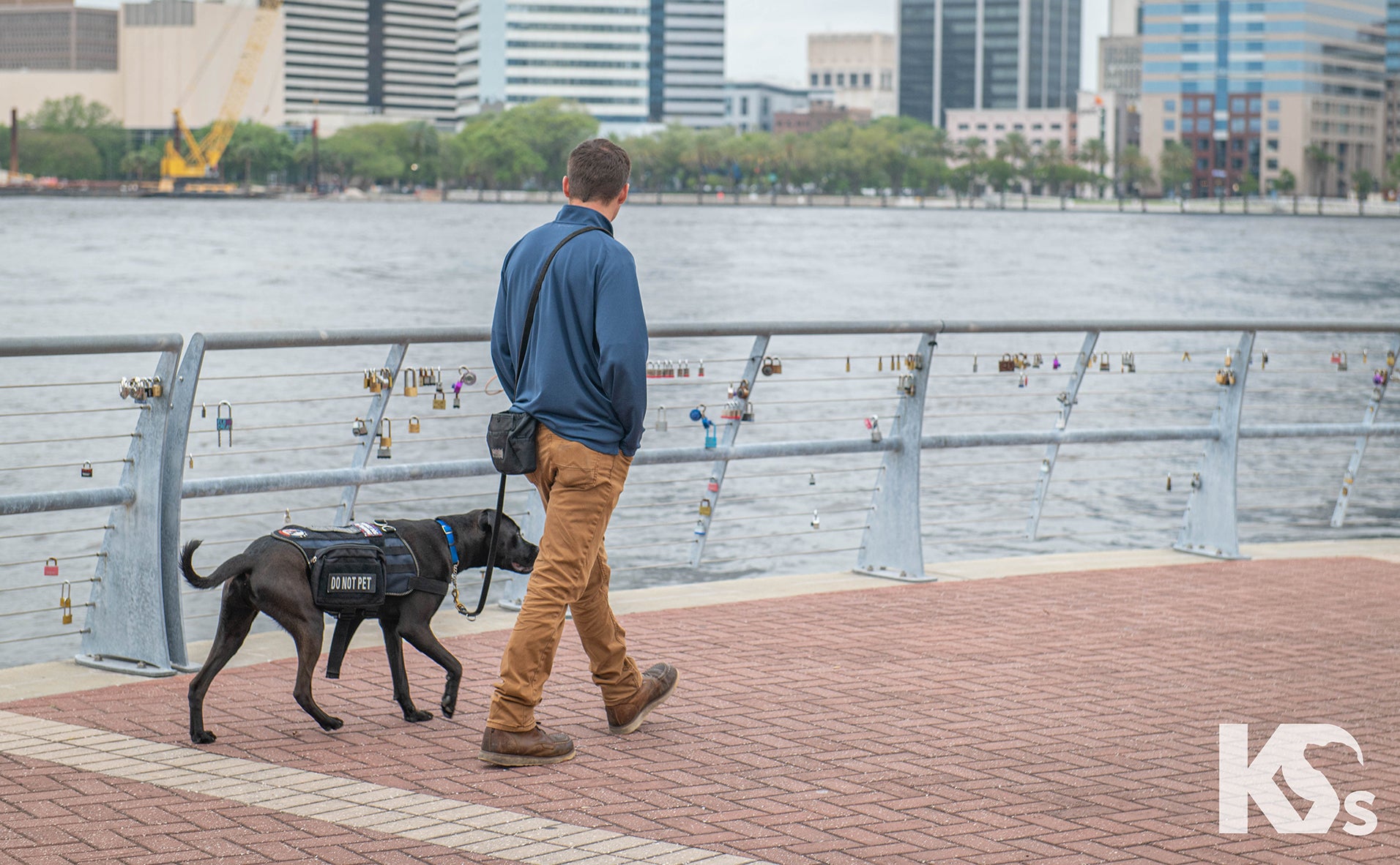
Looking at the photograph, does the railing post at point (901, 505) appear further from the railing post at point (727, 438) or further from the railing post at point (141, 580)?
the railing post at point (141, 580)

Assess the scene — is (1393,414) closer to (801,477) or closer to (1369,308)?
(801,477)

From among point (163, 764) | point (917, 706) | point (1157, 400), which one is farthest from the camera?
point (1157, 400)

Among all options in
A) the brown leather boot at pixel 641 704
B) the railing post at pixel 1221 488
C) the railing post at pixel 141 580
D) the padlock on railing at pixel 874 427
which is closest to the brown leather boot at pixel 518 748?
the brown leather boot at pixel 641 704

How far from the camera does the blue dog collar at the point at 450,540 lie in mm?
5777

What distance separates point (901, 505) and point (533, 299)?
404 centimetres

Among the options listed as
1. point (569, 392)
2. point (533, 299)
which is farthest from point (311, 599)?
point (533, 299)

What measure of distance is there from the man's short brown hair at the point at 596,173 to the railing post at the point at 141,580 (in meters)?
2.04

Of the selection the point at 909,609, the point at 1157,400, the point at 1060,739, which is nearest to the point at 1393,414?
the point at 1157,400

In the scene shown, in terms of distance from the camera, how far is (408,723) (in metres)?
5.95

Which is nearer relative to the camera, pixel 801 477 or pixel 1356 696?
pixel 1356 696

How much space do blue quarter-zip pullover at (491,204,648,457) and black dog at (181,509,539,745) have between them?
2.07ft

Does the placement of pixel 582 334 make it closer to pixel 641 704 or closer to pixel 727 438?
pixel 641 704

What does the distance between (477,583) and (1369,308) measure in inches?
2189

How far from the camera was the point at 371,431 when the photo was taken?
7.35 m
